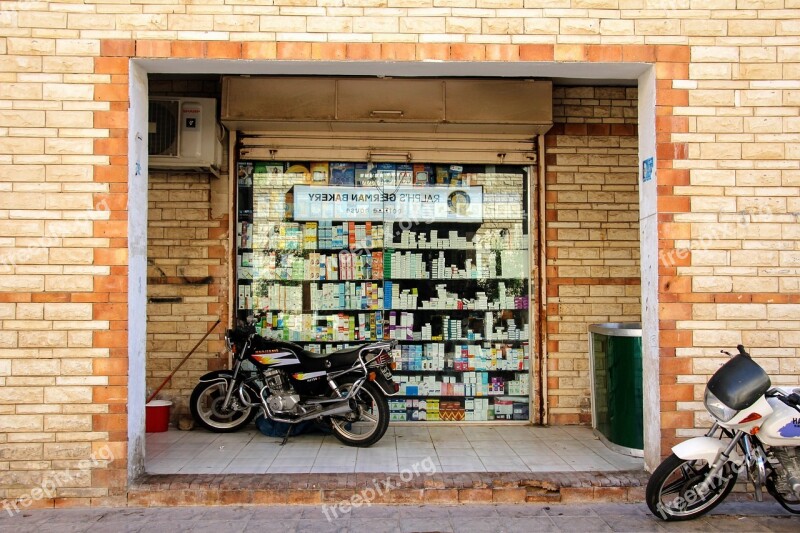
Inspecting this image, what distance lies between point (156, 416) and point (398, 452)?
270cm

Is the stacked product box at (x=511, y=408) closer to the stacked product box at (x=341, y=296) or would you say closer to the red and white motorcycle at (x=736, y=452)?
the stacked product box at (x=341, y=296)

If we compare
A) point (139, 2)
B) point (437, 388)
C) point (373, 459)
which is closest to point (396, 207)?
point (437, 388)

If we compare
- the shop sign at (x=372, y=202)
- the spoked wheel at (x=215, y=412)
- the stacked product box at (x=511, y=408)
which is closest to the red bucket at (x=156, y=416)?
the spoked wheel at (x=215, y=412)

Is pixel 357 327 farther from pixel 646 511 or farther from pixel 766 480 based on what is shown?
pixel 766 480

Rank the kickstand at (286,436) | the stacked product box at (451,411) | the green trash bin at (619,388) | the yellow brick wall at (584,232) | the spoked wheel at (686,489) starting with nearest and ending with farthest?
the spoked wheel at (686,489) → the green trash bin at (619,388) → the kickstand at (286,436) → the yellow brick wall at (584,232) → the stacked product box at (451,411)

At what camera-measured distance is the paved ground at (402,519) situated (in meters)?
4.73

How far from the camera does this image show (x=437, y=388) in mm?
7680

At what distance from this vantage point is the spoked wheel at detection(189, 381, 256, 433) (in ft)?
23.2

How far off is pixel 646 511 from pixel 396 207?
420 centimetres

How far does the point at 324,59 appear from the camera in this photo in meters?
5.32

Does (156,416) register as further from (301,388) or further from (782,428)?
(782,428)

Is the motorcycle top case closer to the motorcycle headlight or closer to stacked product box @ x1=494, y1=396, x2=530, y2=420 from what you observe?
the motorcycle headlight

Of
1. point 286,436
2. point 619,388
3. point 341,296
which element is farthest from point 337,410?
point 619,388

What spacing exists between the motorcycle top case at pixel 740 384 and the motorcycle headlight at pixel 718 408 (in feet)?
0.11
